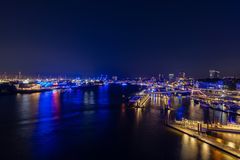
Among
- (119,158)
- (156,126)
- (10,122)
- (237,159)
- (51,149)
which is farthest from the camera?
(10,122)

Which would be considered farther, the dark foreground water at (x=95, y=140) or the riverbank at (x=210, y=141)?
the dark foreground water at (x=95, y=140)

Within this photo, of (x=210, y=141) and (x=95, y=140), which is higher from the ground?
(x=210, y=141)

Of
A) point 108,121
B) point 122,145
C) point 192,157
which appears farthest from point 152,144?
point 108,121

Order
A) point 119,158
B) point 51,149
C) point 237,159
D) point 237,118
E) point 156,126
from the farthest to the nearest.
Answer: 1. point 237,118
2. point 156,126
3. point 51,149
4. point 119,158
5. point 237,159

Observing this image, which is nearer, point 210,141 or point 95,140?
point 210,141

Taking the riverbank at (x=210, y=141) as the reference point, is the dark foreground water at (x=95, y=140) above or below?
below

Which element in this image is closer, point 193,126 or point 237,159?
point 237,159

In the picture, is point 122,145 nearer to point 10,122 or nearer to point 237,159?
point 237,159

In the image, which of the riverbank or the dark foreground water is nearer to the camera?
the riverbank

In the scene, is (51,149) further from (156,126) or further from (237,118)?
(237,118)

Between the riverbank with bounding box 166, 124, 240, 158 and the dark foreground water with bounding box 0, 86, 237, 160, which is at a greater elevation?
the riverbank with bounding box 166, 124, 240, 158
